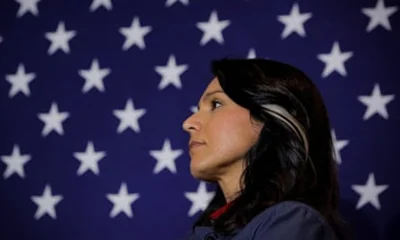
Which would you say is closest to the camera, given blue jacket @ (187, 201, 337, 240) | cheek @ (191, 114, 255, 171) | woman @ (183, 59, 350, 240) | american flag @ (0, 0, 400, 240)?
blue jacket @ (187, 201, 337, 240)

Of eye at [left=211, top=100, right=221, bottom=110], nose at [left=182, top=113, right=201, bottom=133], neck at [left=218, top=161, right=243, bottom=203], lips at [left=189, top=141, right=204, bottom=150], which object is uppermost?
eye at [left=211, top=100, right=221, bottom=110]

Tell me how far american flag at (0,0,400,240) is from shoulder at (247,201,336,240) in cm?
56

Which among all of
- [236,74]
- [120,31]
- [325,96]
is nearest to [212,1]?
[120,31]

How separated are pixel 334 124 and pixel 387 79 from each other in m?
0.16

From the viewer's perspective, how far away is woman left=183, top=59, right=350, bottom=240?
3.56 ft

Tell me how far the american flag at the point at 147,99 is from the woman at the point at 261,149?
37cm

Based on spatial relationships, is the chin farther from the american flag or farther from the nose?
the american flag

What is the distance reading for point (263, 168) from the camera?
1142 millimetres

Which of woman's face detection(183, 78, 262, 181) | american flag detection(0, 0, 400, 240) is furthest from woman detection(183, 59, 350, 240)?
american flag detection(0, 0, 400, 240)

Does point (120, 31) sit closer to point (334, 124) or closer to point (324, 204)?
point (334, 124)

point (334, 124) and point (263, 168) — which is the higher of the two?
point (334, 124)

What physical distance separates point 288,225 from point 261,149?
0.71 feet

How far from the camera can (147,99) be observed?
1.69 m

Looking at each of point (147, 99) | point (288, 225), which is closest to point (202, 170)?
point (288, 225)
